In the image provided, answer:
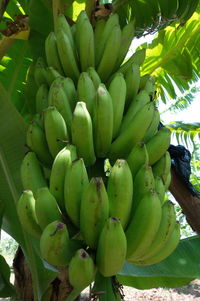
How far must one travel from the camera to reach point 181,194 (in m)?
1.21

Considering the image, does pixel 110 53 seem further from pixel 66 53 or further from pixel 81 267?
pixel 81 267

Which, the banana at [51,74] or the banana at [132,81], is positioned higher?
the banana at [51,74]

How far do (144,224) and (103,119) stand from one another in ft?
0.87

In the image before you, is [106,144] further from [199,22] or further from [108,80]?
[199,22]

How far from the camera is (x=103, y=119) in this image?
0.87 meters

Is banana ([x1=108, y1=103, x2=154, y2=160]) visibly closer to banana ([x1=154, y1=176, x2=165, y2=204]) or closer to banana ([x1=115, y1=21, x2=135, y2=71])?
banana ([x1=154, y1=176, x2=165, y2=204])

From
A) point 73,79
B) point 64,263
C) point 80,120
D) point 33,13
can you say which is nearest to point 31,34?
point 33,13

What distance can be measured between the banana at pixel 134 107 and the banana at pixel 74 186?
0.72ft

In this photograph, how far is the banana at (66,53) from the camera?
103 centimetres

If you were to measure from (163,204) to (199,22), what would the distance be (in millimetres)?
1294

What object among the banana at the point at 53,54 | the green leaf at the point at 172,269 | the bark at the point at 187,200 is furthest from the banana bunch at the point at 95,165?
the green leaf at the point at 172,269

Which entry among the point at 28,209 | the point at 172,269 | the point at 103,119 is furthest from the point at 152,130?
the point at 172,269

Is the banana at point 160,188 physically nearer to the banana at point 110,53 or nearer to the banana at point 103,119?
the banana at point 103,119

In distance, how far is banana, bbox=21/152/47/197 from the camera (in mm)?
868
